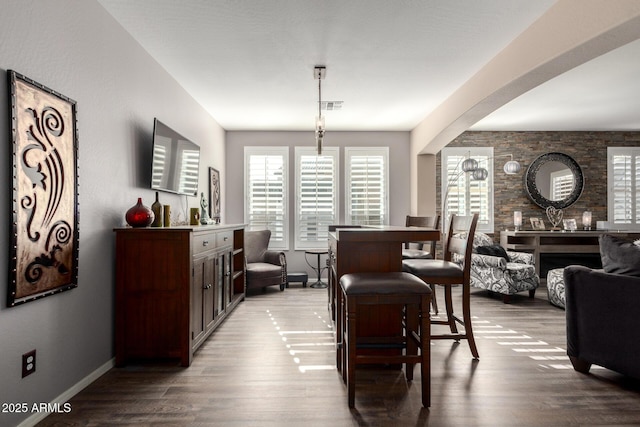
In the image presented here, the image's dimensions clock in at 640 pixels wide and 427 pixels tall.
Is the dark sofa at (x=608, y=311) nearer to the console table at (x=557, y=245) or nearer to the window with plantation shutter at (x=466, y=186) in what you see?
the console table at (x=557, y=245)

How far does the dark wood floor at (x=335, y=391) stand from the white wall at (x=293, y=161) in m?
3.19

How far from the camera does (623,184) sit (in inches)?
257

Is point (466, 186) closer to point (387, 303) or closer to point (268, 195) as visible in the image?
point (268, 195)

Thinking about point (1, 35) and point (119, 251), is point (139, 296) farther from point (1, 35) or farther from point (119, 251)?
point (1, 35)

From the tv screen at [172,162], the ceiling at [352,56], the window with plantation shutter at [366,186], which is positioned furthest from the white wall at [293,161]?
the tv screen at [172,162]

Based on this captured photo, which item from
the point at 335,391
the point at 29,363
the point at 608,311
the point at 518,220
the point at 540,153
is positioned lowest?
the point at 335,391

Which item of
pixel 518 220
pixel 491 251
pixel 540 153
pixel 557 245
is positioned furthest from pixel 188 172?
pixel 540 153

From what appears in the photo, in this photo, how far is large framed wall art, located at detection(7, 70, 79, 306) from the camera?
1856 millimetres

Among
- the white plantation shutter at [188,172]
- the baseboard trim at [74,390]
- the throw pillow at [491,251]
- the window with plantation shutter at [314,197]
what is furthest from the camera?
the window with plantation shutter at [314,197]

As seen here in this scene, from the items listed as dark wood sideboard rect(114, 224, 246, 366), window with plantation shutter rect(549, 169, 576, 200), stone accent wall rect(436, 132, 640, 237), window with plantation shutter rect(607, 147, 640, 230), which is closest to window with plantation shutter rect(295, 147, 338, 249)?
stone accent wall rect(436, 132, 640, 237)

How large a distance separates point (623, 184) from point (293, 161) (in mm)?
5676

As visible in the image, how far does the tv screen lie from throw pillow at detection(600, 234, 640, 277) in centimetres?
345

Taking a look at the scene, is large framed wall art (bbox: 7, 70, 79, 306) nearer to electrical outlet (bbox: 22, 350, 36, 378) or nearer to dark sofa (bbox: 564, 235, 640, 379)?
electrical outlet (bbox: 22, 350, 36, 378)

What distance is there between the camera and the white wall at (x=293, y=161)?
21.2ft
